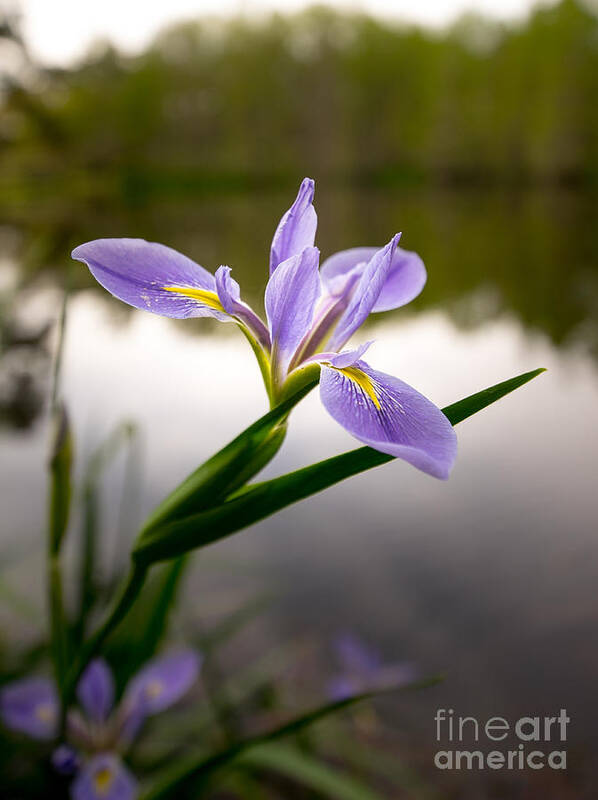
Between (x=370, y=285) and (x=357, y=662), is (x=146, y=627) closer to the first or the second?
(x=370, y=285)

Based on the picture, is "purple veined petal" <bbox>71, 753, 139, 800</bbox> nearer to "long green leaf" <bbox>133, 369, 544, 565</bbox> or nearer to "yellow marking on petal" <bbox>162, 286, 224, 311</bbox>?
"long green leaf" <bbox>133, 369, 544, 565</bbox>

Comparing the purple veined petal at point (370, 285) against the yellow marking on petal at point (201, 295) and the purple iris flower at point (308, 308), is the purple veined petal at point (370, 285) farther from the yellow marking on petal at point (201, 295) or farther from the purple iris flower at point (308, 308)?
the yellow marking on petal at point (201, 295)

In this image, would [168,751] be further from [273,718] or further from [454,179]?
[454,179]

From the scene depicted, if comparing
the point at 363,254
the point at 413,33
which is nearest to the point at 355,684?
the point at 363,254

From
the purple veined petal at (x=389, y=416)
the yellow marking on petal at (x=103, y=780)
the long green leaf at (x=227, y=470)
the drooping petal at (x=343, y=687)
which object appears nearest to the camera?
the purple veined petal at (x=389, y=416)

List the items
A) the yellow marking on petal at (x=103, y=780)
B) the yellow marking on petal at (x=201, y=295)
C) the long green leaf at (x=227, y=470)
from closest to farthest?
the long green leaf at (x=227, y=470)
the yellow marking on petal at (x=201, y=295)
the yellow marking on petal at (x=103, y=780)

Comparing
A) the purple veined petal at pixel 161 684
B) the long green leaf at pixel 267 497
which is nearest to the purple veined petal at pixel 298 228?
the long green leaf at pixel 267 497
